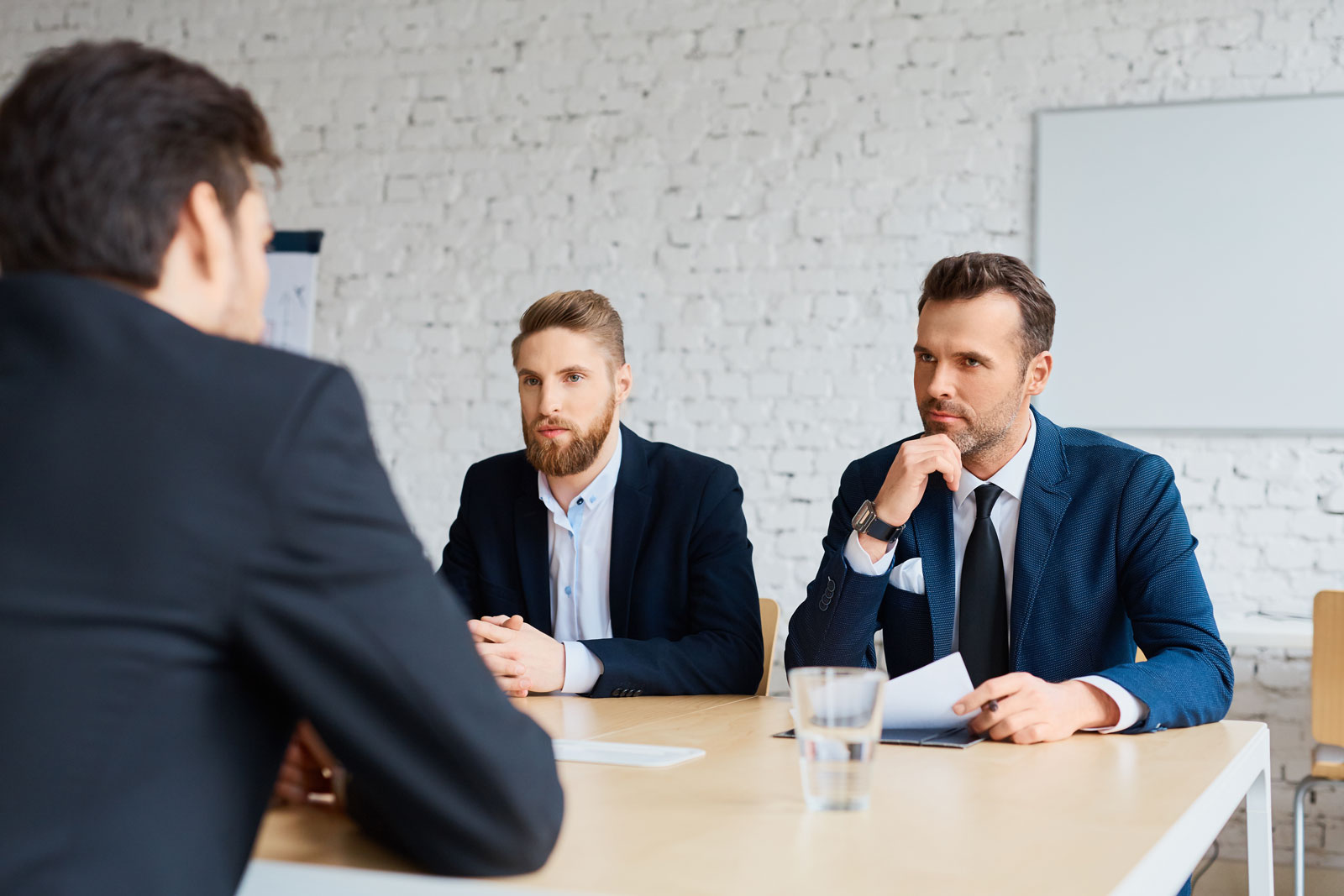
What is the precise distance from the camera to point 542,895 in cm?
76

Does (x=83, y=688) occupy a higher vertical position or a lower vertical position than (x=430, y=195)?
lower

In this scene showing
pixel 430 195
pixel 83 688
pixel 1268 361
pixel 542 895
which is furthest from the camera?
pixel 430 195

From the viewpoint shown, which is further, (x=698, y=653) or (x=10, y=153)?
(x=698, y=653)

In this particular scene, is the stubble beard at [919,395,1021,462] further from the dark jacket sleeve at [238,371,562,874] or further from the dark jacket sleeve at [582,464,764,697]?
the dark jacket sleeve at [238,371,562,874]

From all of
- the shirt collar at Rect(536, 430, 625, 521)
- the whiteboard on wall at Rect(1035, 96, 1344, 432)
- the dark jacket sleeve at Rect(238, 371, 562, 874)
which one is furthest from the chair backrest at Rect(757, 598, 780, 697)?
the whiteboard on wall at Rect(1035, 96, 1344, 432)

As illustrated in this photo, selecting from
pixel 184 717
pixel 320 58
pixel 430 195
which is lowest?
pixel 184 717

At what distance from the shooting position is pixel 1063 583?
182 centimetres

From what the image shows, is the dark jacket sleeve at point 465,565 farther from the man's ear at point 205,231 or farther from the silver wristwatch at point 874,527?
the man's ear at point 205,231

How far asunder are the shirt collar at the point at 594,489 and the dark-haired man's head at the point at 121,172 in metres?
1.61

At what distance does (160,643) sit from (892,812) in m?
0.59

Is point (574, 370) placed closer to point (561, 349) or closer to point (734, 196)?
point (561, 349)

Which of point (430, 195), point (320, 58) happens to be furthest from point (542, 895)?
point (320, 58)

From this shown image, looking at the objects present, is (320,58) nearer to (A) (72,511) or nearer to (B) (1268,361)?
(B) (1268,361)

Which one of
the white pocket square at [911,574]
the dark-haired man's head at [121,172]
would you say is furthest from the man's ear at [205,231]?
the white pocket square at [911,574]
